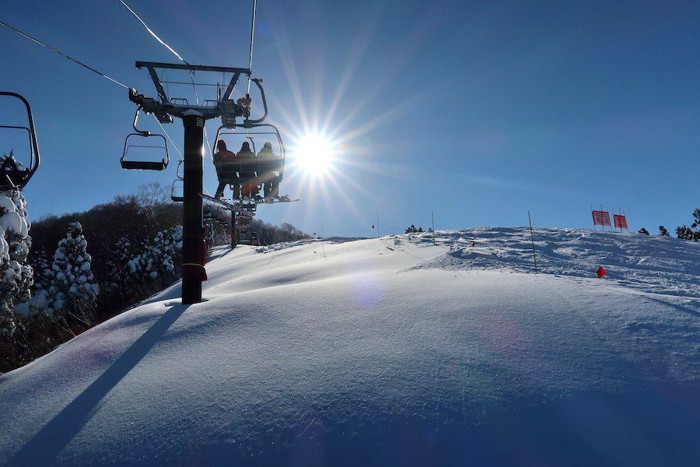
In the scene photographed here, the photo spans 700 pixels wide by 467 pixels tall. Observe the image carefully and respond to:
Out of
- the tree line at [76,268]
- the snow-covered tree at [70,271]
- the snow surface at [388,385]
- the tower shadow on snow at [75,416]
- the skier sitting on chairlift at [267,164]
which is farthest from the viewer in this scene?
the snow-covered tree at [70,271]

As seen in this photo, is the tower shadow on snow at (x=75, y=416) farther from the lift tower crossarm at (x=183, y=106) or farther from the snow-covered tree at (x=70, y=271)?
the snow-covered tree at (x=70, y=271)

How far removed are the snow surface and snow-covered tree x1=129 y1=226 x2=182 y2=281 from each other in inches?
935

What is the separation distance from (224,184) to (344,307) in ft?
19.6

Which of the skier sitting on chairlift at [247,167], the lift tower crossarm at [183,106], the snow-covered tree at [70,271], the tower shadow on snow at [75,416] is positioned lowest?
the tower shadow on snow at [75,416]

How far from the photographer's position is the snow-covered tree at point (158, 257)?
84.6 feet

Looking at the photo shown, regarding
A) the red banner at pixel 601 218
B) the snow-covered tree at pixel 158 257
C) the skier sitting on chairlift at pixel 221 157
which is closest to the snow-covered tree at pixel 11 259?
the snow-covered tree at pixel 158 257

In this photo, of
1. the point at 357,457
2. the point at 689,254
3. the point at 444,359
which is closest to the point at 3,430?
the point at 357,457

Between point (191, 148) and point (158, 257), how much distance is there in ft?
83.4

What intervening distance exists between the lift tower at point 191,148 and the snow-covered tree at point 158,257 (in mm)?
21035

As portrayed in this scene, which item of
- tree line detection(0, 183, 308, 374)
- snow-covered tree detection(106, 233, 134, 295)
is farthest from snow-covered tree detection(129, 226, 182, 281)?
snow-covered tree detection(106, 233, 134, 295)

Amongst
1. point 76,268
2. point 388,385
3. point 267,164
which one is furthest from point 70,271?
point 388,385

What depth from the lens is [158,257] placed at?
91.4ft

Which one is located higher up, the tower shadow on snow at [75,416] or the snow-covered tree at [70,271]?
the snow-covered tree at [70,271]

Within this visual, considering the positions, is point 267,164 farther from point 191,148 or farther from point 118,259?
point 118,259
